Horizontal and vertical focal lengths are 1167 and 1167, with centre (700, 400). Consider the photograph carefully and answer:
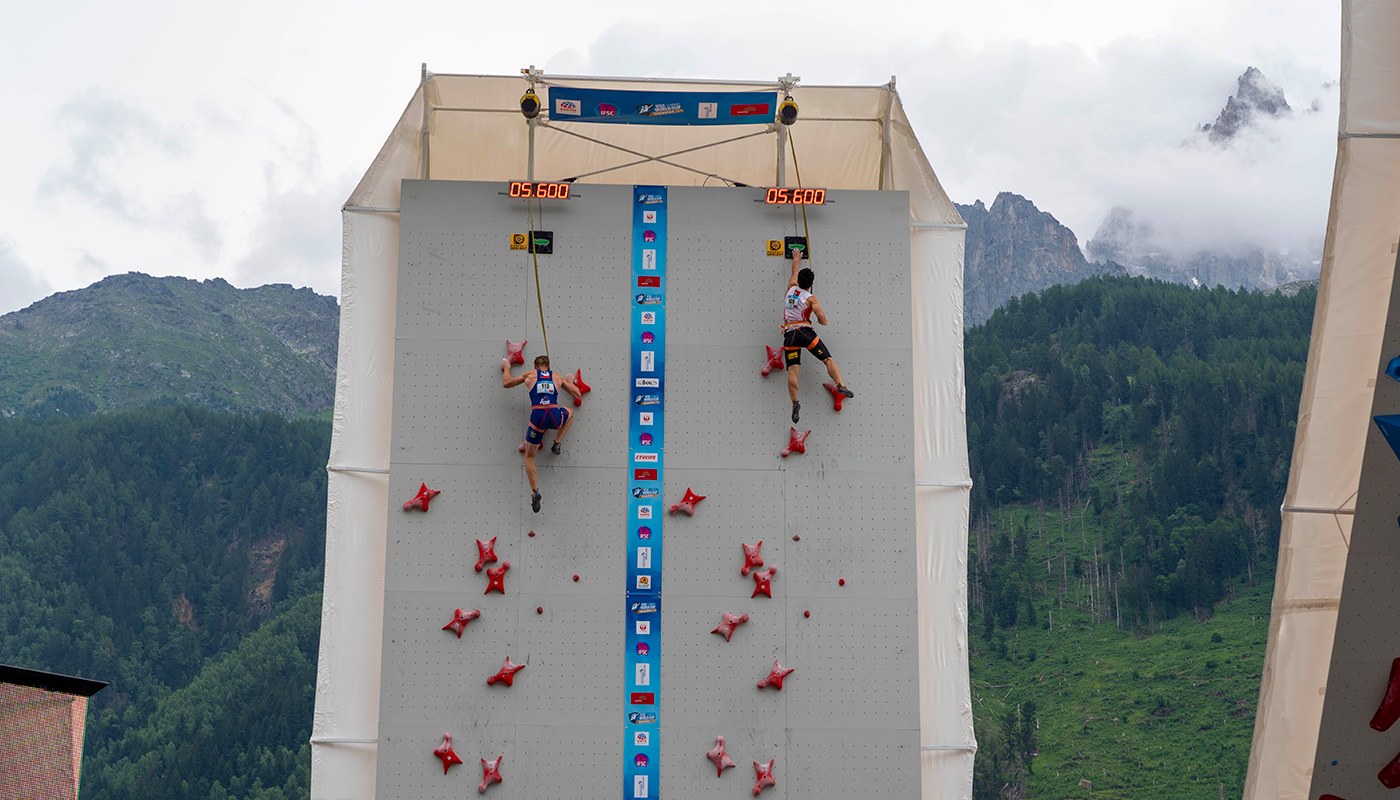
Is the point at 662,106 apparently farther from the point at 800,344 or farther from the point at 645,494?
the point at 645,494

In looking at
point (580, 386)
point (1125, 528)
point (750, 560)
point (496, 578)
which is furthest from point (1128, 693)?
point (496, 578)

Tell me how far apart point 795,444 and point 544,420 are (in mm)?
1970

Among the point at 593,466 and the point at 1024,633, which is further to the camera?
the point at 1024,633

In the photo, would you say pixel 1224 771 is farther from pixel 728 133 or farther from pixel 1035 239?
pixel 1035 239

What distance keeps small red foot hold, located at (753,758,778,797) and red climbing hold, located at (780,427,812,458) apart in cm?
233

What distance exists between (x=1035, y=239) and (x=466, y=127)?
7514 inches

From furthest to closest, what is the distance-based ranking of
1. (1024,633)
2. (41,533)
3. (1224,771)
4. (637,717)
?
(41,533)
(1024,633)
(1224,771)
(637,717)

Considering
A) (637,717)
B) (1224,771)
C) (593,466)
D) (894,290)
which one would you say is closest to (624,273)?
(593,466)

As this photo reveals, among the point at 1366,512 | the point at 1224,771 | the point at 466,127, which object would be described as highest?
the point at 466,127

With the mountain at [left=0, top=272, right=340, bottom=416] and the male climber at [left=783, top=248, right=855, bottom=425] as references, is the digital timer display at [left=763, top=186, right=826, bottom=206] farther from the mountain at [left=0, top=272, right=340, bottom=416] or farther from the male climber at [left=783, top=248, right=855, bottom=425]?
the mountain at [left=0, top=272, right=340, bottom=416]

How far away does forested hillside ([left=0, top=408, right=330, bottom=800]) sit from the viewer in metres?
68.1

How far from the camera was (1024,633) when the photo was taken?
242 ft

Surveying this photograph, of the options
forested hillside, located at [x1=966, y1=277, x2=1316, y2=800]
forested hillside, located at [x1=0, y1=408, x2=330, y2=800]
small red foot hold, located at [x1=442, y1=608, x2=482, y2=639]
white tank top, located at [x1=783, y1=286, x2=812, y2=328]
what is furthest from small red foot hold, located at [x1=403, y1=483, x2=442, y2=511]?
forested hillside, located at [x1=966, y1=277, x2=1316, y2=800]

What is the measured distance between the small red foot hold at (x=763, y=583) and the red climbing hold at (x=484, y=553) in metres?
2.01
